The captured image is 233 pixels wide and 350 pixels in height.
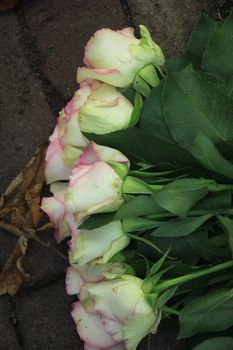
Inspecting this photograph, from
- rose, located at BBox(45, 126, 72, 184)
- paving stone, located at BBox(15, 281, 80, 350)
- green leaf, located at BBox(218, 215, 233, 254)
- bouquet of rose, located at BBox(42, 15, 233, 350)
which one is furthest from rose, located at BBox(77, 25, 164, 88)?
paving stone, located at BBox(15, 281, 80, 350)

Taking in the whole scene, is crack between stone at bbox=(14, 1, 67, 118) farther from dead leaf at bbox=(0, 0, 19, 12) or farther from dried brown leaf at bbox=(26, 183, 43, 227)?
dried brown leaf at bbox=(26, 183, 43, 227)

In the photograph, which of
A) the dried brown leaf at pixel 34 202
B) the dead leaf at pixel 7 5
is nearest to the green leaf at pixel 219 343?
the dried brown leaf at pixel 34 202

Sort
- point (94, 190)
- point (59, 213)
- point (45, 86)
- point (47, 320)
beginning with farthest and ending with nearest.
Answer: point (45, 86) < point (47, 320) < point (59, 213) < point (94, 190)

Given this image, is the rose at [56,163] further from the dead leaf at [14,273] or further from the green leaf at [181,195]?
the dead leaf at [14,273]

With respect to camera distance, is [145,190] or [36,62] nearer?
[145,190]

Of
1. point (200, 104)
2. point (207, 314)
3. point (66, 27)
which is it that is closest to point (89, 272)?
point (207, 314)

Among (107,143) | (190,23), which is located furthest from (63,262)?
(190,23)

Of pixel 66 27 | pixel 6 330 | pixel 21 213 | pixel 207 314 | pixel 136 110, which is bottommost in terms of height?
pixel 6 330

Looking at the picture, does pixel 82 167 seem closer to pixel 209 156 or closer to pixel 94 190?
pixel 94 190

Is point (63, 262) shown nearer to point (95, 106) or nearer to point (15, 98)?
point (15, 98)
